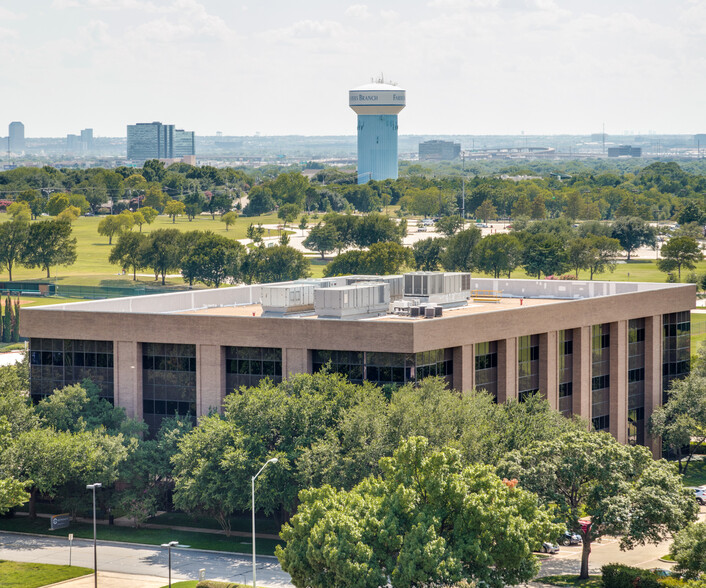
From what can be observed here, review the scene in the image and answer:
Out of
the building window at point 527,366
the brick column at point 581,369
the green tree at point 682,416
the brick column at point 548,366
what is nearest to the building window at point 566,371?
the brick column at point 581,369

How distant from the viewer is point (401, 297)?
292 feet

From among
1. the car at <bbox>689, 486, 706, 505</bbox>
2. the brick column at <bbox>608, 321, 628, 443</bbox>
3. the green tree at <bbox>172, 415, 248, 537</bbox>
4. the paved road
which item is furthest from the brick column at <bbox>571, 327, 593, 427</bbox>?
the paved road

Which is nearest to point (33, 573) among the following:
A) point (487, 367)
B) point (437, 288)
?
point (487, 367)

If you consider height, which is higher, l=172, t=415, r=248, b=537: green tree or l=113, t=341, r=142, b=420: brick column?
l=113, t=341, r=142, b=420: brick column

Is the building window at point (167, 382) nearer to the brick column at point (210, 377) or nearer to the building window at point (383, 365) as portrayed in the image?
the brick column at point (210, 377)

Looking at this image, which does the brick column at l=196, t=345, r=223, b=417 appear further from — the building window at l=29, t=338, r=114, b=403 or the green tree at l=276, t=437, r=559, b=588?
the green tree at l=276, t=437, r=559, b=588

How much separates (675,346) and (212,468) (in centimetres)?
4240

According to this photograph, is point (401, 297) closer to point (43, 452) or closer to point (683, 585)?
point (43, 452)

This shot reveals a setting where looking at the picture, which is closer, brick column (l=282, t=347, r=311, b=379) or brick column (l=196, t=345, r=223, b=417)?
brick column (l=282, t=347, r=311, b=379)

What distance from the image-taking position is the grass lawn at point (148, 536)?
7225 cm

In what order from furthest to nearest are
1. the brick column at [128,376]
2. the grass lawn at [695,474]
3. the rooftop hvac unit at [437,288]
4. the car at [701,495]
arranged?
the grass lawn at [695,474]
the rooftop hvac unit at [437,288]
the car at [701,495]
the brick column at [128,376]

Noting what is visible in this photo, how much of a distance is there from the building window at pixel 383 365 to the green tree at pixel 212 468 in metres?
7.64

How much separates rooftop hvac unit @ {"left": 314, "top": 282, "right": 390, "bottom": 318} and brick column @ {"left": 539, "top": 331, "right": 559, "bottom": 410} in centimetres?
1097

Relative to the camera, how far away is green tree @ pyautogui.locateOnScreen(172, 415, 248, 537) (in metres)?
69.8
